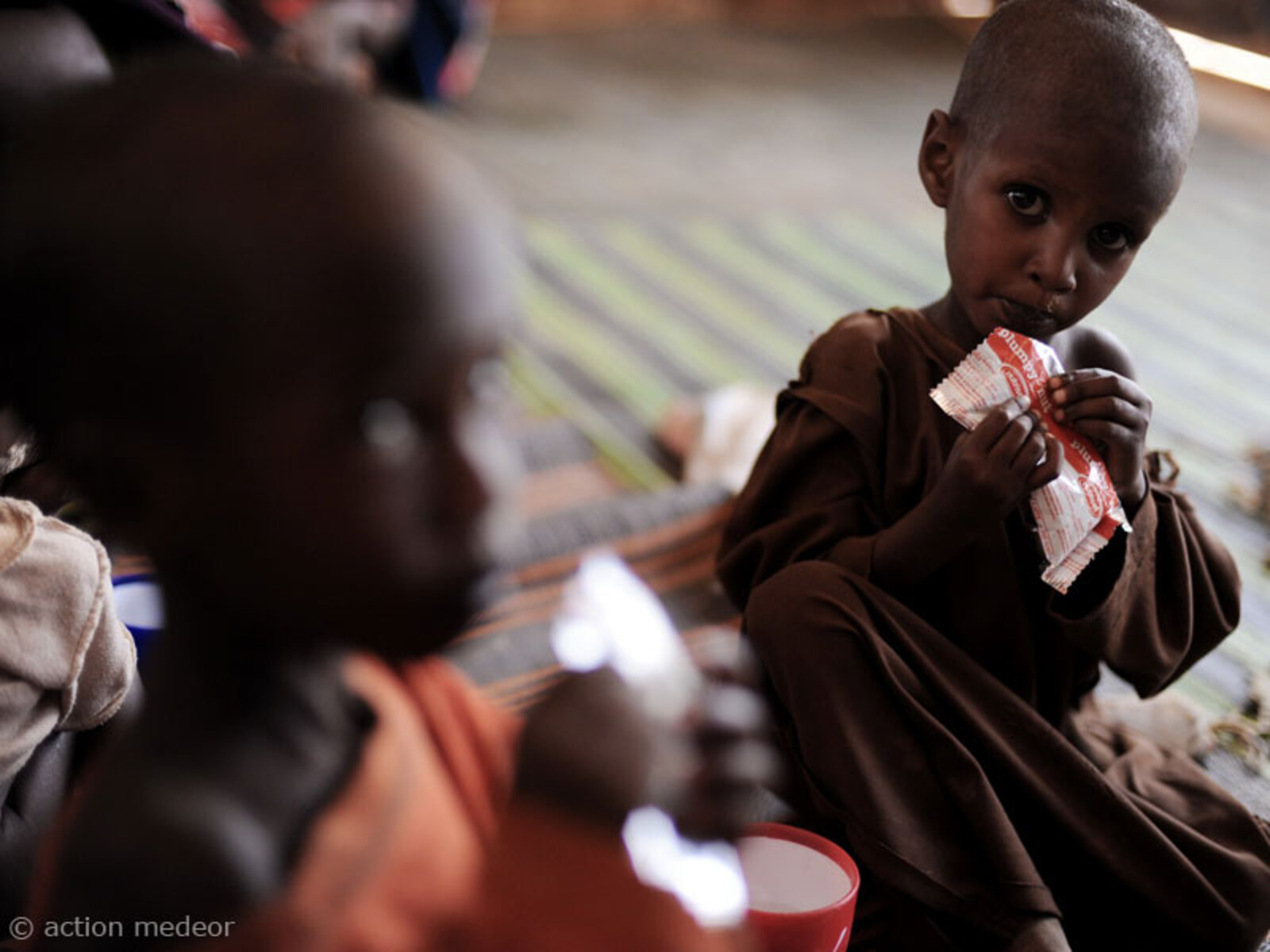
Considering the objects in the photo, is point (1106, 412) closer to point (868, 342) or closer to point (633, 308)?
point (868, 342)

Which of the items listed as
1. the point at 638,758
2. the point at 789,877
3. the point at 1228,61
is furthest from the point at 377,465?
the point at 1228,61

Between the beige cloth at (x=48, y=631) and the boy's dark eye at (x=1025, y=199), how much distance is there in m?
0.82

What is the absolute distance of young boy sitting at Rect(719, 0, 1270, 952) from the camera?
115cm

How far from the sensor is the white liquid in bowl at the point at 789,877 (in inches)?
42.3

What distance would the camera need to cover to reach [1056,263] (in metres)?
1.16

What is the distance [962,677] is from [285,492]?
2.54ft

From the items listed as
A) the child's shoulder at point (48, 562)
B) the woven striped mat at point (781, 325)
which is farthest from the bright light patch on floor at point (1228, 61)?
the child's shoulder at point (48, 562)

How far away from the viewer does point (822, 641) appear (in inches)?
46.0

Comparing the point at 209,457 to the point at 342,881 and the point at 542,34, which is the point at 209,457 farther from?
the point at 542,34

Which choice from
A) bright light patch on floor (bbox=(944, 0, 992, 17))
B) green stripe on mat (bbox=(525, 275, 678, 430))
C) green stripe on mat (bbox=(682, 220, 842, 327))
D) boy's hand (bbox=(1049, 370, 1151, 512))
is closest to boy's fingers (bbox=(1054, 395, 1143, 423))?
boy's hand (bbox=(1049, 370, 1151, 512))

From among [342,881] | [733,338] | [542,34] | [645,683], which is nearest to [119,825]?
[342,881]

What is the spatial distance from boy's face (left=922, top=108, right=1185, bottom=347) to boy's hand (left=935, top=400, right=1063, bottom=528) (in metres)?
0.12

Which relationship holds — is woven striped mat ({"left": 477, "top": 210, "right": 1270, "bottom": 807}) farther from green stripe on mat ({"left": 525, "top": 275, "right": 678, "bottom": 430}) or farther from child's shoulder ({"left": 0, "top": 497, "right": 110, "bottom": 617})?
child's shoulder ({"left": 0, "top": 497, "right": 110, "bottom": 617})

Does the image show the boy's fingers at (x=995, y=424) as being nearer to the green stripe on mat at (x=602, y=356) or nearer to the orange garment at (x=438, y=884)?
the orange garment at (x=438, y=884)
